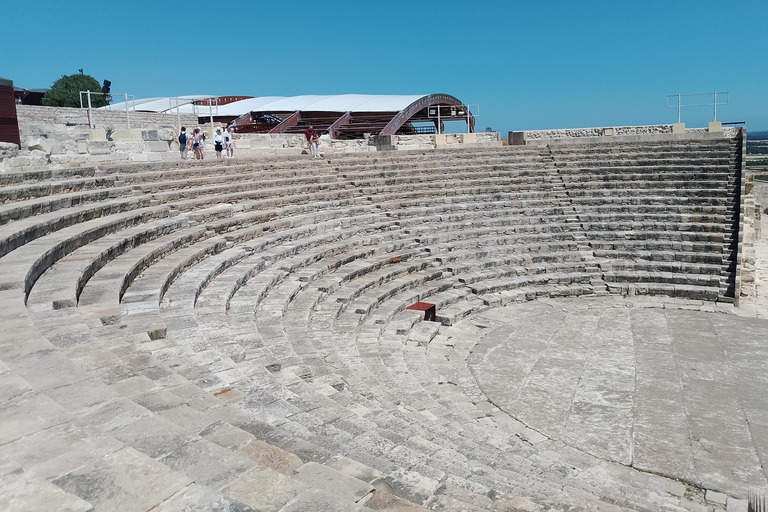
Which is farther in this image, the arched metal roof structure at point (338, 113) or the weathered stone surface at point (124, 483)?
the arched metal roof structure at point (338, 113)

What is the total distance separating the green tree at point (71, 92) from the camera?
39.8 m

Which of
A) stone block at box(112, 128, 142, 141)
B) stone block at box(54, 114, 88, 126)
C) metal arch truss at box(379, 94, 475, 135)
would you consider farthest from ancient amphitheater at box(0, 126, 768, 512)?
metal arch truss at box(379, 94, 475, 135)

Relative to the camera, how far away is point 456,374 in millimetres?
8625

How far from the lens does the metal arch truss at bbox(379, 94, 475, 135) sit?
104 ft

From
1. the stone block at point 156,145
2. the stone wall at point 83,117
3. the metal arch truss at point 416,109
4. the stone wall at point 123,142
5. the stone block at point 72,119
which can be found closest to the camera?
the stone wall at point 123,142

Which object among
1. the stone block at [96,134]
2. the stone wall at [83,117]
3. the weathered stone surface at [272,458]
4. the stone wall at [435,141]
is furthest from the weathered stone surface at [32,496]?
the stone wall at [435,141]

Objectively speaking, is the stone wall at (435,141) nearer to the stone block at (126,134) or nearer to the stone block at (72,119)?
the stone block at (126,134)

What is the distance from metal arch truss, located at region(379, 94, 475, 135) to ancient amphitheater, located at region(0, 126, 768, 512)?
1377 cm

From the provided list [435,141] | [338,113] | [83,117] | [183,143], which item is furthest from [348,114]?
[183,143]

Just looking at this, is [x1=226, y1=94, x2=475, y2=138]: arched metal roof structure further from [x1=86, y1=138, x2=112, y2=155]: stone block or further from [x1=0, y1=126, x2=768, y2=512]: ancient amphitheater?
[x1=86, y1=138, x2=112, y2=155]: stone block

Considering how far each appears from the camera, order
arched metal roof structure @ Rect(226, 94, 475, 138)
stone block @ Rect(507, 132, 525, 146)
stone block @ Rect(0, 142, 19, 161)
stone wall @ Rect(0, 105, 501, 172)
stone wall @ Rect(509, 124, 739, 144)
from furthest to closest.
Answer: arched metal roof structure @ Rect(226, 94, 475, 138) → stone block @ Rect(507, 132, 525, 146) → stone wall @ Rect(509, 124, 739, 144) → stone wall @ Rect(0, 105, 501, 172) → stone block @ Rect(0, 142, 19, 161)

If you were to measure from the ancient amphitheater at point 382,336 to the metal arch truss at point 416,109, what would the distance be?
1377 centimetres

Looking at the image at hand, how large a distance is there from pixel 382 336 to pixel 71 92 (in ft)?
136

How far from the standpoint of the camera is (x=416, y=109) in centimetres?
3391
